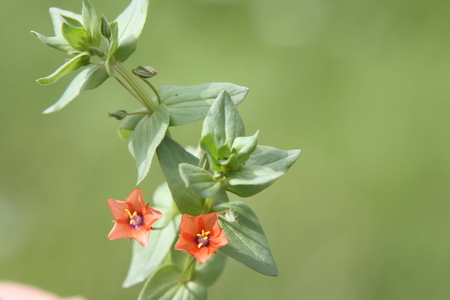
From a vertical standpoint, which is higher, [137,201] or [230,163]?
[230,163]

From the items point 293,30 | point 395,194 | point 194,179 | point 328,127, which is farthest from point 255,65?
point 194,179

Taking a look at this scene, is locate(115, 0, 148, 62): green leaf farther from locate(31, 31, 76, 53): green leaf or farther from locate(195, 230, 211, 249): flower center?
locate(195, 230, 211, 249): flower center

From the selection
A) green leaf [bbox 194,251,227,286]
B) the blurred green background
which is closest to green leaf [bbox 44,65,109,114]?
green leaf [bbox 194,251,227,286]

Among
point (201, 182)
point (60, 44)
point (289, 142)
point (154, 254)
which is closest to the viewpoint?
point (201, 182)

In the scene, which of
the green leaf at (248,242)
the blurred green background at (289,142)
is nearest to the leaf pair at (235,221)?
the green leaf at (248,242)

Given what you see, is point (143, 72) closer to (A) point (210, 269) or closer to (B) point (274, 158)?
(B) point (274, 158)

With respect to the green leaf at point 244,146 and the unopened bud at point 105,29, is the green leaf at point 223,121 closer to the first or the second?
the green leaf at point 244,146

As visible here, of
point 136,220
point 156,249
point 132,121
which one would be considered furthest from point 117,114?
point 156,249
